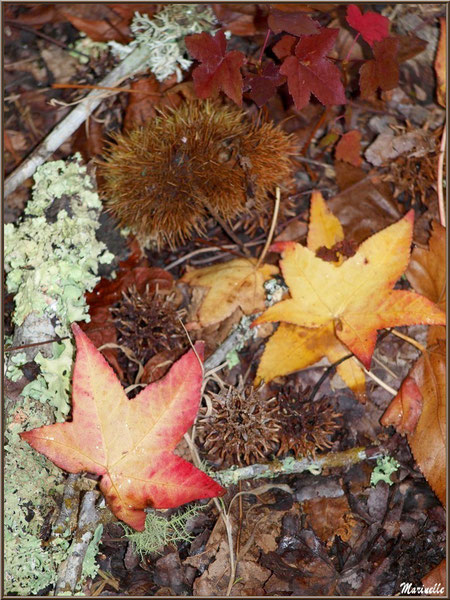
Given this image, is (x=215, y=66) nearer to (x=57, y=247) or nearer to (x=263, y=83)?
(x=263, y=83)

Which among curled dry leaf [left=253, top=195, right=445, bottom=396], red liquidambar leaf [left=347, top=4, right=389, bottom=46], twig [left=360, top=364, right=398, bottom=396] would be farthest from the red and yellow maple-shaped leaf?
red liquidambar leaf [left=347, top=4, right=389, bottom=46]

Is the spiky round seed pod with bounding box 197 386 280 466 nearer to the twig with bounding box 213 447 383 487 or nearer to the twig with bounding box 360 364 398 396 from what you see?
the twig with bounding box 213 447 383 487

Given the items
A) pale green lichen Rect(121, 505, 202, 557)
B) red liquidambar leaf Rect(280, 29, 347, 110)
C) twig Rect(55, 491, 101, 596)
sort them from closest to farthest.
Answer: twig Rect(55, 491, 101, 596) → pale green lichen Rect(121, 505, 202, 557) → red liquidambar leaf Rect(280, 29, 347, 110)

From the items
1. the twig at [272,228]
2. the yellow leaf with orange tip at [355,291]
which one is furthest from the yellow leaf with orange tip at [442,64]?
the twig at [272,228]

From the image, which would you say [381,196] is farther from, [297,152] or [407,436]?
[407,436]

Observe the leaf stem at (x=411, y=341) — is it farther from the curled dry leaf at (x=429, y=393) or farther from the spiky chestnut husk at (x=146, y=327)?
the spiky chestnut husk at (x=146, y=327)

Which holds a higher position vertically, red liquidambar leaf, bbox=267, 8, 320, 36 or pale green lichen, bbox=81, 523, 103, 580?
red liquidambar leaf, bbox=267, 8, 320, 36
